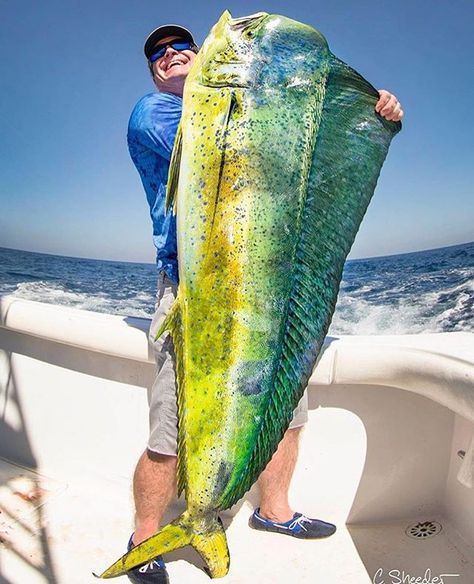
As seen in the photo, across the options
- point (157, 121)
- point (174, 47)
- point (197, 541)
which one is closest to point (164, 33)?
point (174, 47)

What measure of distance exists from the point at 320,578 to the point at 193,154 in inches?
67.9

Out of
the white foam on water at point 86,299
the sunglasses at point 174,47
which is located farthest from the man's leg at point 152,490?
the white foam on water at point 86,299

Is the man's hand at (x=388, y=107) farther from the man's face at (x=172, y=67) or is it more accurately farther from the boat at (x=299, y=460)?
the boat at (x=299, y=460)

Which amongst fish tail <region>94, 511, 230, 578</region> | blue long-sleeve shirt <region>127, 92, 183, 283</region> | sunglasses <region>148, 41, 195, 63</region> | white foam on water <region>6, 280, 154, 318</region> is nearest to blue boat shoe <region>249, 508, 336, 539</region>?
fish tail <region>94, 511, 230, 578</region>

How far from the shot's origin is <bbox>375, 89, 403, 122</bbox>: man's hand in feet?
5.30

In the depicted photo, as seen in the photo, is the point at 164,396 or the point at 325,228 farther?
the point at 164,396

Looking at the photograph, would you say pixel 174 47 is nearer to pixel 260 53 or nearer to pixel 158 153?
pixel 158 153

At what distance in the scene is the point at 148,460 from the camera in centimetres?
203

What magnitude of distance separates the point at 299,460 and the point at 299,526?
286mm

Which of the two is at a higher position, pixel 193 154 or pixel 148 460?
pixel 193 154

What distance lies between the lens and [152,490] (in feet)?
6.63

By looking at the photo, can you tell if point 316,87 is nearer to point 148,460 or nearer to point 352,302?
point 148,460

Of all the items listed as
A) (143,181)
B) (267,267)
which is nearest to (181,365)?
(267,267)
